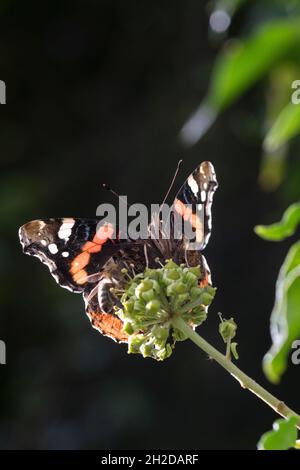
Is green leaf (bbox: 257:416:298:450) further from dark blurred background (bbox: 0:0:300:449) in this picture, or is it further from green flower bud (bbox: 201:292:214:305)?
dark blurred background (bbox: 0:0:300:449)

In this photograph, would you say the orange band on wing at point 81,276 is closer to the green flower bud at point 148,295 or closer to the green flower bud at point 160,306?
the green flower bud at point 160,306

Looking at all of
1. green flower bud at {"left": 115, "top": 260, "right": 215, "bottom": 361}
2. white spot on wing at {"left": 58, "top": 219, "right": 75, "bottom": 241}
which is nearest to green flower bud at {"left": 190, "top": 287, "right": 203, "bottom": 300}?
green flower bud at {"left": 115, "top": 260, "right": 215, "bottom": 361}

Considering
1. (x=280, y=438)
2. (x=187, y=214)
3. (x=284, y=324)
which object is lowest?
(x=280, y=438)

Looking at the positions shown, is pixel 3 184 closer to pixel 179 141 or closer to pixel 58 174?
pixel 58 174

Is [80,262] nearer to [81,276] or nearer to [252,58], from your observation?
[81,276]

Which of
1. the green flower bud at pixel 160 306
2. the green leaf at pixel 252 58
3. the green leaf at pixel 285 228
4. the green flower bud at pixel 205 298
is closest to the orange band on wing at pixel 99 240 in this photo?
the green flower bud at pixel 160 306

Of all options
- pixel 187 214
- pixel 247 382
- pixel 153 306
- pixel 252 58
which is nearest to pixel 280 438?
pixel 247 382
